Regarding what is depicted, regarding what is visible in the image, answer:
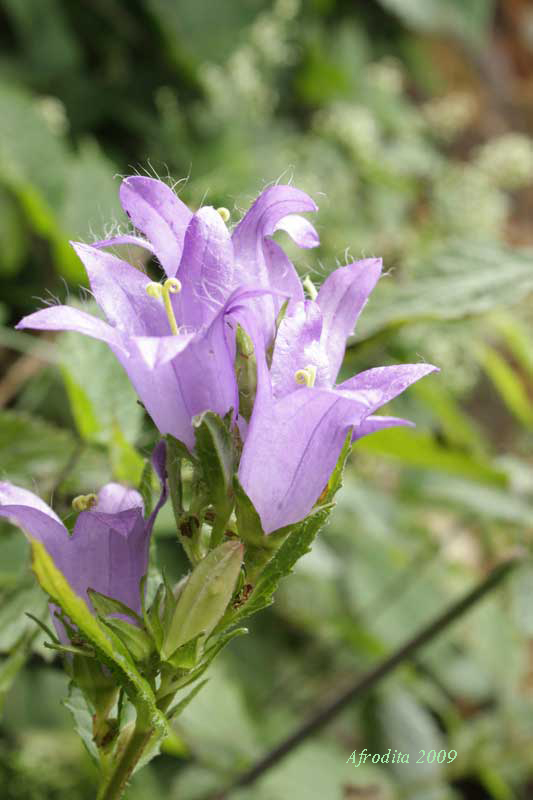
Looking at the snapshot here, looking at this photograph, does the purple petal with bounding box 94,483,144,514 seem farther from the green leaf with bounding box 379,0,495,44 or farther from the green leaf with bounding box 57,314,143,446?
the green leaf with bounding box 379,0,495,44

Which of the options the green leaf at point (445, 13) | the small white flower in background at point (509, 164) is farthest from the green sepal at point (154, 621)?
the green leaf at point (445, 13)

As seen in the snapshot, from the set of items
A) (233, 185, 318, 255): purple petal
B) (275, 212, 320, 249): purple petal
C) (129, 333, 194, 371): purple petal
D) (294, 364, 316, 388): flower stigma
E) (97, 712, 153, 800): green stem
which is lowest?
(97, 712, 153, 800): green stem

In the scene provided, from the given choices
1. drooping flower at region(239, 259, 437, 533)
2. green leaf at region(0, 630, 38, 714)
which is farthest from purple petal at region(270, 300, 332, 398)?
green leaf at region(0, 630, 38, 714)

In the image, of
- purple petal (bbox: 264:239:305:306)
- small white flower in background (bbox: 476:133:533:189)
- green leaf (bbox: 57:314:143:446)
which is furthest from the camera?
small white flower in background (bbox: 476:133:533:189)

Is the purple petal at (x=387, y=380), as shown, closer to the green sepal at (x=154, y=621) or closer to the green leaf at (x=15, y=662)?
the green sepal at (x=154, y=621)

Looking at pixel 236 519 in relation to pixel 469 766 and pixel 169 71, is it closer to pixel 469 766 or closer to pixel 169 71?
pixel 469 766

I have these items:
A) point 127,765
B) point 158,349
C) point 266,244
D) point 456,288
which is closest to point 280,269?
point 266,244
